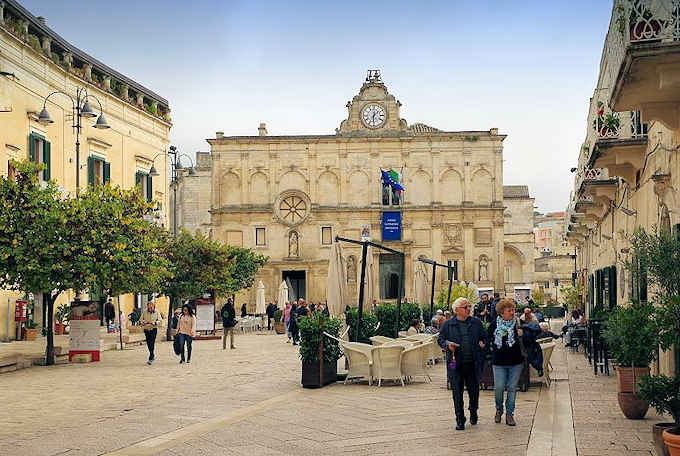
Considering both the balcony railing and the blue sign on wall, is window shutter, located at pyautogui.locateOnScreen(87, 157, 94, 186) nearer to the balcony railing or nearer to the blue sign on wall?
the balcony railing

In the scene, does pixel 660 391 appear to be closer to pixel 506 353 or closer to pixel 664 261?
pixel 664 261

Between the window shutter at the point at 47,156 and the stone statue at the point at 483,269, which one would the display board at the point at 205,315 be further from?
the stone statue at the point at 483,269

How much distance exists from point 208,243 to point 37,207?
1299cm

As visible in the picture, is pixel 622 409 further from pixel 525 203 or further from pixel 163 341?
pixel 525 203

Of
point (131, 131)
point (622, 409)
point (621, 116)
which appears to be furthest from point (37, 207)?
point (131, 131)

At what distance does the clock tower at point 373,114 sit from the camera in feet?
197

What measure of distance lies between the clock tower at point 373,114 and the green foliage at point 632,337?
1940 inches

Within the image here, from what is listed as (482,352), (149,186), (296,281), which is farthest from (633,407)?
(296,281)

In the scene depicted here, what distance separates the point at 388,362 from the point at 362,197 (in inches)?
1755

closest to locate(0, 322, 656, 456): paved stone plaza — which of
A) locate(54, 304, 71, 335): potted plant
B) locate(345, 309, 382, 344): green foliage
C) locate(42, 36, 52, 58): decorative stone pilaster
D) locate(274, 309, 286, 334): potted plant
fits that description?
locate(345, 309, 382, 344): green foliage

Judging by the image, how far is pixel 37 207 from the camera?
20.5 meters

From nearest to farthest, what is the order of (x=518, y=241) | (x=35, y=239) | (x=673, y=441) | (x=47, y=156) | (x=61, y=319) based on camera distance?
(x=673, y=441) → (x=35, y=239) → (x=47, y=156) → (x=61, y=319) → (x=518, y=241)

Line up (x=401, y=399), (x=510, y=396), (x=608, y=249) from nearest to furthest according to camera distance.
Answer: (x=510, y=396)
(x=401, y=399)
(x=608, y=249)

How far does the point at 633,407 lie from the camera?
11.1 meters
